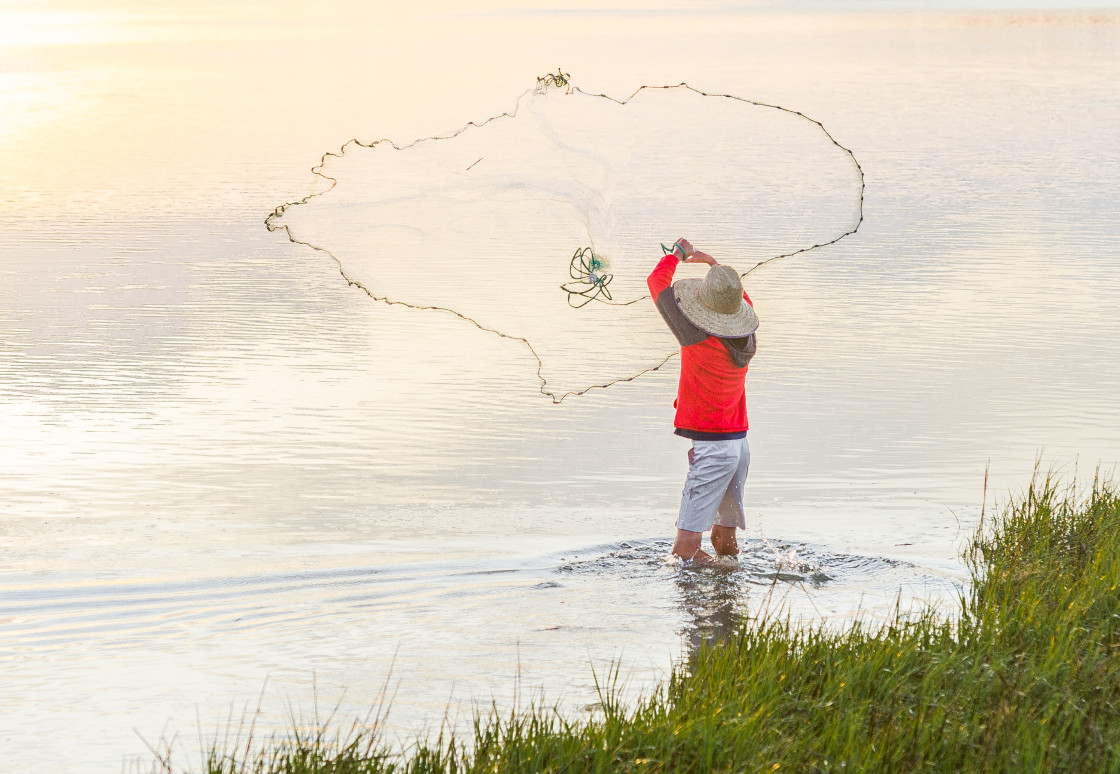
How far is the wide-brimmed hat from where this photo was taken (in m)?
8.11

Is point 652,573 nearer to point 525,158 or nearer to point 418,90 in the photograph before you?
point 525,158

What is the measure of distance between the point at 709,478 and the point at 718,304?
942mm

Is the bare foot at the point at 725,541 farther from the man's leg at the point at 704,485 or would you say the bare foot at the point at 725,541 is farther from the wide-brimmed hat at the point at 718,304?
the wide-brimmed hat at the point at 718,304

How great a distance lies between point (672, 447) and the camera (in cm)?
1203

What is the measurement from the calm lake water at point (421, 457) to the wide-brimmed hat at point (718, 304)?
4.48 ft

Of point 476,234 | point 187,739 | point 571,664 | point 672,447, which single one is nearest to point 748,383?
point 672,447

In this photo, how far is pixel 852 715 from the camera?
5.54m

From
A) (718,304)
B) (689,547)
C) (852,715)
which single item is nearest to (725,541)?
(689,547)

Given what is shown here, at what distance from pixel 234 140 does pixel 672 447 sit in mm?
28426

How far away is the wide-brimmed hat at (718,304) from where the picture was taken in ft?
26.6

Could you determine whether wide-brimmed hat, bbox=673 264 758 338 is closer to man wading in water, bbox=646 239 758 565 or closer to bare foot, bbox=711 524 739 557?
man wading in water, bbox=646 239 758 565

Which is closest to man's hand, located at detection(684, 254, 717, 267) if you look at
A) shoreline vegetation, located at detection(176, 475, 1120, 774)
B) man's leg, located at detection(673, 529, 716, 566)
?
man's leg, located at detection(673, 529, 716, 566)

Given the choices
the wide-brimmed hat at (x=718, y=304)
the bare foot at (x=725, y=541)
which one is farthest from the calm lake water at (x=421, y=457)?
the wide-brimmed hat at (x=718, y=304)

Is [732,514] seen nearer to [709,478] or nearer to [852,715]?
[709,478]
